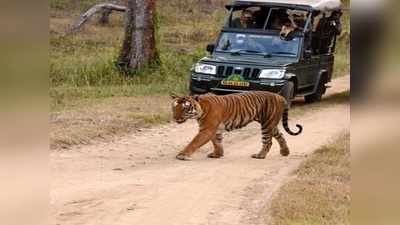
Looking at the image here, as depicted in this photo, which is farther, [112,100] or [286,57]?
[112,100]

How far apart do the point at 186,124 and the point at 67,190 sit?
4.62 ft

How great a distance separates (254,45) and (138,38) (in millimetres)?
2450

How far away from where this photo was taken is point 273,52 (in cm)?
511

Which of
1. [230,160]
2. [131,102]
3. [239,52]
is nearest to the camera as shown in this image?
[230,160]

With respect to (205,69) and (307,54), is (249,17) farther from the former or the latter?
(307,54)

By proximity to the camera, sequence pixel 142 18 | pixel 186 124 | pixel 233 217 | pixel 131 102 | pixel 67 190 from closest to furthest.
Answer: pixel 233 217
pixel 67 190
pixel 186 124
pixel 131 102
pixel 142 18

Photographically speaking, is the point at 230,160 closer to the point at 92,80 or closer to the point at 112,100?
the point at 112,100

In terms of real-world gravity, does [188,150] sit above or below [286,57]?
below

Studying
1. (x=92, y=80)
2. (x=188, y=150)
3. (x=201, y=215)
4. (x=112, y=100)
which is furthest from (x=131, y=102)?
(x=201, y=215)

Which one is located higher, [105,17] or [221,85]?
[105,17]

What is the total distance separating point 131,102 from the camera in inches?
236

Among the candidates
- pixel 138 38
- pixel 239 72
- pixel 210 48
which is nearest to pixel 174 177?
pixel 239 72

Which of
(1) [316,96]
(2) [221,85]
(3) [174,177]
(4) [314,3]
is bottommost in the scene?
(3) [174,177]

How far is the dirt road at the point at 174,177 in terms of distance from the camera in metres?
3.17
